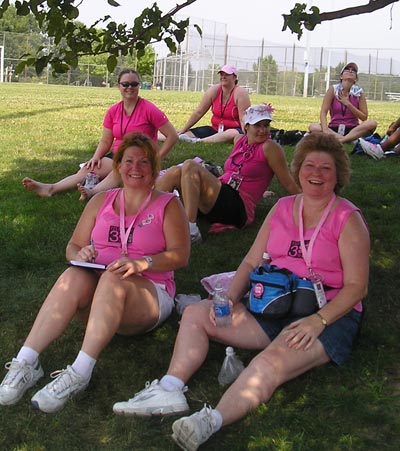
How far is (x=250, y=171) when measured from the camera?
237 inches

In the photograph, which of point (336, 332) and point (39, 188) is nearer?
point (336, 332)

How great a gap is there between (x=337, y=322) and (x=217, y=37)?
187 ft

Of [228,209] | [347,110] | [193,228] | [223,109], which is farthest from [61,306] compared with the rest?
[347,110]

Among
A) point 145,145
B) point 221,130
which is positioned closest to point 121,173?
point 145,145

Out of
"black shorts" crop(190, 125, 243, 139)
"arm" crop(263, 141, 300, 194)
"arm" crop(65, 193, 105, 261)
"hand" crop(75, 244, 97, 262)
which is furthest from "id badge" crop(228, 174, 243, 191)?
"black shorts" crop(190, 125, 243, 139)

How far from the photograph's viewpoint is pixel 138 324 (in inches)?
157

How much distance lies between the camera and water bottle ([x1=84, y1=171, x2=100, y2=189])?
279 inches

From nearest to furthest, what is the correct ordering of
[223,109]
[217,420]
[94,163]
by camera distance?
[217,420]
[94,163]
[223,109]

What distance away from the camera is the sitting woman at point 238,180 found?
570 cm

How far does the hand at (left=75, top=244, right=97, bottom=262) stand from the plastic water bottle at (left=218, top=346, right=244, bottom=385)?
94 centimetres

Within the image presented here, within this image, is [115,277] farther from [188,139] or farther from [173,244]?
[188,139]

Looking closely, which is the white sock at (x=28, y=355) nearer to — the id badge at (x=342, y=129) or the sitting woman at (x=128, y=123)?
the sitting woman at (x=128, y=123)

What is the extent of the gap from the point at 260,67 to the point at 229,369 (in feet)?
180

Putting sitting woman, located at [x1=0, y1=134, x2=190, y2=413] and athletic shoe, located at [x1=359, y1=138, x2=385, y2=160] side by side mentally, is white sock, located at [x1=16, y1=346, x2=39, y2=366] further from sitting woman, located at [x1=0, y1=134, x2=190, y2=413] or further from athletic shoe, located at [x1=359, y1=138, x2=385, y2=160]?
athletic shoe, located at [x1=359, y1=138, x2=385, y2=160]
